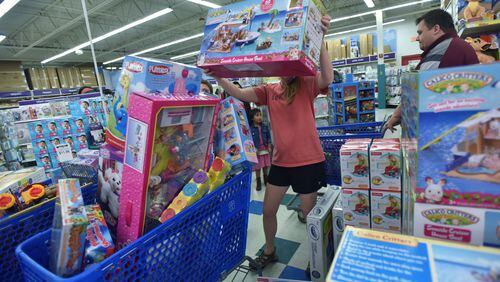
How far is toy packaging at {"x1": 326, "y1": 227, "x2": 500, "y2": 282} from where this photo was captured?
1.51 feet

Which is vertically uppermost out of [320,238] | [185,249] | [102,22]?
[102,22]

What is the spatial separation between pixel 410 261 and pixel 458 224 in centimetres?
15

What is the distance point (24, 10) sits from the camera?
27.7ft

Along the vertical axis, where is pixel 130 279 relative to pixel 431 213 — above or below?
below

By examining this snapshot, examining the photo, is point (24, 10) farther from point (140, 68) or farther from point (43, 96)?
point (140, 68)

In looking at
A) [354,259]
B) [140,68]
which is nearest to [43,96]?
[140,68]

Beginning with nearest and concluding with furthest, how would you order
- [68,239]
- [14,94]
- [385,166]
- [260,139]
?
1. [68,239]
2. [385,166]
3. [260,139]
4. [14,94]

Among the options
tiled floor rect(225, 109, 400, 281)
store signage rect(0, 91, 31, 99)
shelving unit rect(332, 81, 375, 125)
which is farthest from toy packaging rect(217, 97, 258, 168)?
store signage rect(0, 91, 31, 99)

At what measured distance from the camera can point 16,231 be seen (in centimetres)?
100

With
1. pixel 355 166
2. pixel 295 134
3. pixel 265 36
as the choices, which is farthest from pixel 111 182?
pixel 355 166

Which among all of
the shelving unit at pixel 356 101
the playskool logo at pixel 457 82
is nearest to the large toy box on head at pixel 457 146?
the playskool logo at pixel 457 82

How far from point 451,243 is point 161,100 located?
2.64ft

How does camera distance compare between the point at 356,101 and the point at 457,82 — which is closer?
the point at 457,82

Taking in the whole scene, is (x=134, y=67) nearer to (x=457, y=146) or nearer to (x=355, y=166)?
(x=457, y=146)
